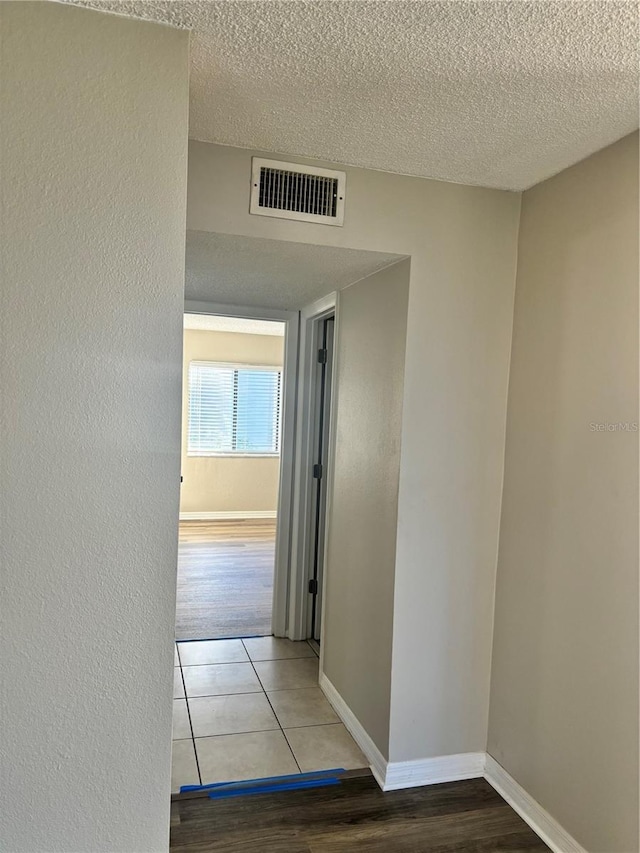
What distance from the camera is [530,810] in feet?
7.27

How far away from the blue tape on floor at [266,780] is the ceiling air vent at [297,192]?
2.16 m

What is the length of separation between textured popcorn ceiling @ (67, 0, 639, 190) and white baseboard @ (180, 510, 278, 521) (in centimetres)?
586

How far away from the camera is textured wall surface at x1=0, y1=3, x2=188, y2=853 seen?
1400 millimetres

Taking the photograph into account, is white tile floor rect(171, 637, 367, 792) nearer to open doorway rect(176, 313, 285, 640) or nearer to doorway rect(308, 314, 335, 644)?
doorway rect(308, 314, 335, 644)

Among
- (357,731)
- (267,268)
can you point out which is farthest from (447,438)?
(357,731)

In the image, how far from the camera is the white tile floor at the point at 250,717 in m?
2.50

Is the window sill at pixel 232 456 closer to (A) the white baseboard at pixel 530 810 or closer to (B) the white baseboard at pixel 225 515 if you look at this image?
(B) the white baseboard at pixel 225 515

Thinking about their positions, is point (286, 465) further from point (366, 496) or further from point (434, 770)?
point (434, 770)

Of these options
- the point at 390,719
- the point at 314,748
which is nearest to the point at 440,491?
the point at 390,719

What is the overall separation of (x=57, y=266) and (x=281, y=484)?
8.44 ft

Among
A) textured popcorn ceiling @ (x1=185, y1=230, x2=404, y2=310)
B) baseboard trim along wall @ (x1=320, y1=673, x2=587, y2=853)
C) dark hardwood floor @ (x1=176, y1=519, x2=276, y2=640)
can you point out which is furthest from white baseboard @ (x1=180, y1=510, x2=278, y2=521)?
baseboard trim along wall @ (x1=320, y1=673, x2=587, y2=853)

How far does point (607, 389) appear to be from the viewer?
1953 mm

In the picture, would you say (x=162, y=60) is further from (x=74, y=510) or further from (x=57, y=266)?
(x=74, y=510)

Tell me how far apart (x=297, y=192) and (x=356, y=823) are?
2.29 meters
